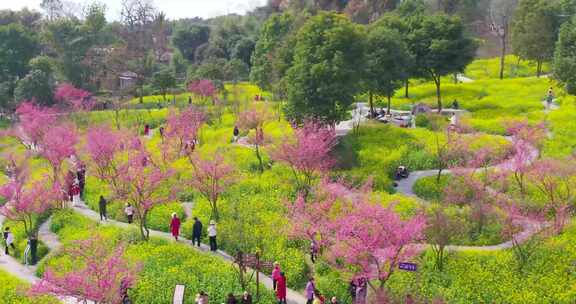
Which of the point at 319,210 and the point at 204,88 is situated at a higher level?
the point at 204,88

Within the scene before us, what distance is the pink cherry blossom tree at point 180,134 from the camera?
3198 cm

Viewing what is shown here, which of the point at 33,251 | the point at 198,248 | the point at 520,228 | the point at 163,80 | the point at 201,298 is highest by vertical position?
the point at 163,80

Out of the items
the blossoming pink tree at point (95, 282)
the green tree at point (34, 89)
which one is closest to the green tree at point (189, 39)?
the green tree at point (34, 89)

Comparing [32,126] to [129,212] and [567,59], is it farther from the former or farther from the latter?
[567,59]

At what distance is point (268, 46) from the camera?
4919 cm

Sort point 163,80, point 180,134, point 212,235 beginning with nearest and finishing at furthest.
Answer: point 212,235 → point 180,134 → point 163,80

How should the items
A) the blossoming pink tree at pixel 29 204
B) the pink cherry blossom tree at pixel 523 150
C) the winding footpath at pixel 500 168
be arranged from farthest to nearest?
the pink cherry blossom tree at pixel 523 150 → the blossoming pink tree at pixel 29 204 → the winding footpath at pixel 500 168

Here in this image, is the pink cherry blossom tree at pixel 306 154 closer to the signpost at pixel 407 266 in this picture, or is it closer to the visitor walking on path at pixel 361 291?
the visitor walking on path at pixel 361 291

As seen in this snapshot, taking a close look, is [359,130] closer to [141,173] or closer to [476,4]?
[141,173]

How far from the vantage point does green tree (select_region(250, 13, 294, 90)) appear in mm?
46753

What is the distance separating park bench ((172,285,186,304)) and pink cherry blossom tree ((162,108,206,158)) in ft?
42.2

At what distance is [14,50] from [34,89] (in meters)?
9.54

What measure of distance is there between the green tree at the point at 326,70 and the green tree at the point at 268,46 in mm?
14644

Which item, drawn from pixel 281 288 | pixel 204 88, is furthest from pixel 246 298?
pixel 204 88
